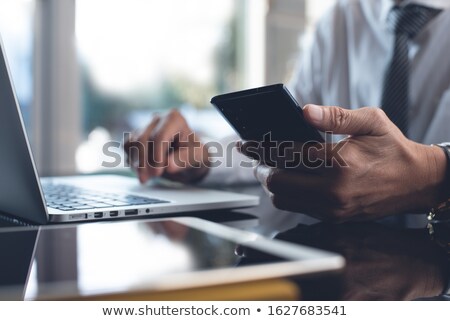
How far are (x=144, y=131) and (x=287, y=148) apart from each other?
40 cm

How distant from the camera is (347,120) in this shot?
54 cm

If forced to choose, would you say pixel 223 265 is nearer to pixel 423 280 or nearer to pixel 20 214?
pixel 423 280

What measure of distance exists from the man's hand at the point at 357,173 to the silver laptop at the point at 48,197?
3.9 inches

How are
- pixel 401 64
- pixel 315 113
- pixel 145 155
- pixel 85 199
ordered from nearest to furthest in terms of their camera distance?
pixel 315 113
pixel 85 199
pixel 145 155
pixel 401 64

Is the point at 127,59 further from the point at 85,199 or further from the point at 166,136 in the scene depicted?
the point at 85,199

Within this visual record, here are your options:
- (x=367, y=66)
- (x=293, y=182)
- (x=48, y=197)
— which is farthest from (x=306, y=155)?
(x=367, y=66)

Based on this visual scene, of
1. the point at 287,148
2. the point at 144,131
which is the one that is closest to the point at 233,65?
the point at 144,131

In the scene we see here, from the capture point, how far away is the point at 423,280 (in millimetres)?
361

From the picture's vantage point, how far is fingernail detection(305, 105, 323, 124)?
1.68 feet

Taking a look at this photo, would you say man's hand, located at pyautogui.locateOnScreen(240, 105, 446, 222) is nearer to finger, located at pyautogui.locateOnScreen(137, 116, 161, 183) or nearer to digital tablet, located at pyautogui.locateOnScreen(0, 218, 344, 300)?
digital tablet, located at pyautogui.locateOnScreen(0, 218, 344, 300)

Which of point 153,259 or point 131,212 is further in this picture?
point 131,212

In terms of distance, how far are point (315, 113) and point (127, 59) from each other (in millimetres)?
1543

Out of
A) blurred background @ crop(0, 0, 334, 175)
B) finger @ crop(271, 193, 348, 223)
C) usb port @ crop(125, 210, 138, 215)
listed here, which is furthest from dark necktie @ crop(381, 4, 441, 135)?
blurred background @ crop(0, 0, 334, 175)
